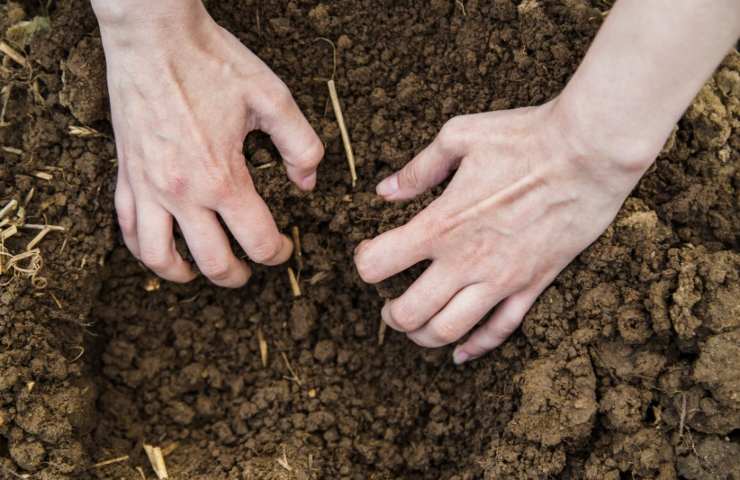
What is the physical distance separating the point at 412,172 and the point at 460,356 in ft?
1.62

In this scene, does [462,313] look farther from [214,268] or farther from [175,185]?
[175,185]

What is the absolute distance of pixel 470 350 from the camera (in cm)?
200

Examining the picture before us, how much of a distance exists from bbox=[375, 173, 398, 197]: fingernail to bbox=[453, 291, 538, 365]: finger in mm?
398

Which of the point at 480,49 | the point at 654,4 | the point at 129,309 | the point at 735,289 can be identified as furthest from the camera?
the point at 129,309

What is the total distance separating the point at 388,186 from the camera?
201 centimetres

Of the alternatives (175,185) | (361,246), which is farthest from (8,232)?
(361,246)

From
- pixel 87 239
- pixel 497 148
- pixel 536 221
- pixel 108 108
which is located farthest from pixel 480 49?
pixel 87 239

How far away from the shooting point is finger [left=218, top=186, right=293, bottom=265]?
1.85 metres

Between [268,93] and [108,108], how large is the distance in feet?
1.46

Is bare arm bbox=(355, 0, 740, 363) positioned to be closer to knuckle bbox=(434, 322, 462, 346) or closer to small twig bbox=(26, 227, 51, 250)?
knuckle bbox=(434, 322, 462, 346)

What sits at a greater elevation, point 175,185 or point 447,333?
point 175,185

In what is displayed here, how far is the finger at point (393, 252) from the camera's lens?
1.82 meters

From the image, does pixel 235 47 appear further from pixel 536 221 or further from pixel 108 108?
pixel 536 221

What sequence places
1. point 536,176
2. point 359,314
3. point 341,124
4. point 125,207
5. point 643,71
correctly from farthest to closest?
point 359,314, point 341,124, point 125,207, point 536,176, point 643,71
